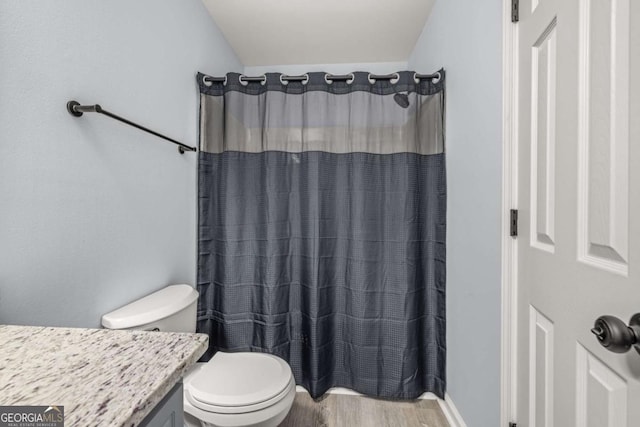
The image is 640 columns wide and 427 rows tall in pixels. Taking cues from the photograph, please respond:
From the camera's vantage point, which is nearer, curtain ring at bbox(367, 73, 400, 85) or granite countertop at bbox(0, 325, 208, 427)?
granite countertop at bbox(0, 325, 208, 427)

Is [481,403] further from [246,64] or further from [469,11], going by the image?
[246,64]

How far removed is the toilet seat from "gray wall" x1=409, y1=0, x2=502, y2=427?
846mm

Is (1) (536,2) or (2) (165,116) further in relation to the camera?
(2) (165,116)

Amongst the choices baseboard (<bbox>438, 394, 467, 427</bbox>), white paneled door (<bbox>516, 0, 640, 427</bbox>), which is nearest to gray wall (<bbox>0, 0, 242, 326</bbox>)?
white paneled door (<bbox>516, 0, 640, 427</bbox>)

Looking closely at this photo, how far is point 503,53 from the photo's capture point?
1.09 m

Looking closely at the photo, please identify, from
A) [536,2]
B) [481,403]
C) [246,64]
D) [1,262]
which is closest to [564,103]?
[536,2]

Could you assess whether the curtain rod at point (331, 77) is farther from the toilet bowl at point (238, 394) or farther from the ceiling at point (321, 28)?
the toilet bowl at point (238, 394)

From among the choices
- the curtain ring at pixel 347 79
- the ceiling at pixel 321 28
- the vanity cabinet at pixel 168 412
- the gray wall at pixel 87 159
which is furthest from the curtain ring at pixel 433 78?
the vanity cabinet at pixel 168 412

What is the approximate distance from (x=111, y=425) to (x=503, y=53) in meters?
1.45

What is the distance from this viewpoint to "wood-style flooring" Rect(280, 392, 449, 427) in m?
1.66

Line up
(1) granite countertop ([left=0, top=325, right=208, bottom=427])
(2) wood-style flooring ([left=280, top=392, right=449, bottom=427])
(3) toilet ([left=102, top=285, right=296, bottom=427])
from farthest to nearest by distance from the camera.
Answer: (2) wood-style flooring ([left=280, top=392, right=449, bottom=427]), (3) toilet ([left=102, top=285, right=296, bottom=427]), (1) granite countertop ([left=0, top=325, right=208, bottom=427])

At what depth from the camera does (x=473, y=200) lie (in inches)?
54.9

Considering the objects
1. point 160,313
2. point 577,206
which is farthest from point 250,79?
point 577,206

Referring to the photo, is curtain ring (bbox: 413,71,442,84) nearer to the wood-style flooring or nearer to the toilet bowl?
the toilet bowl
